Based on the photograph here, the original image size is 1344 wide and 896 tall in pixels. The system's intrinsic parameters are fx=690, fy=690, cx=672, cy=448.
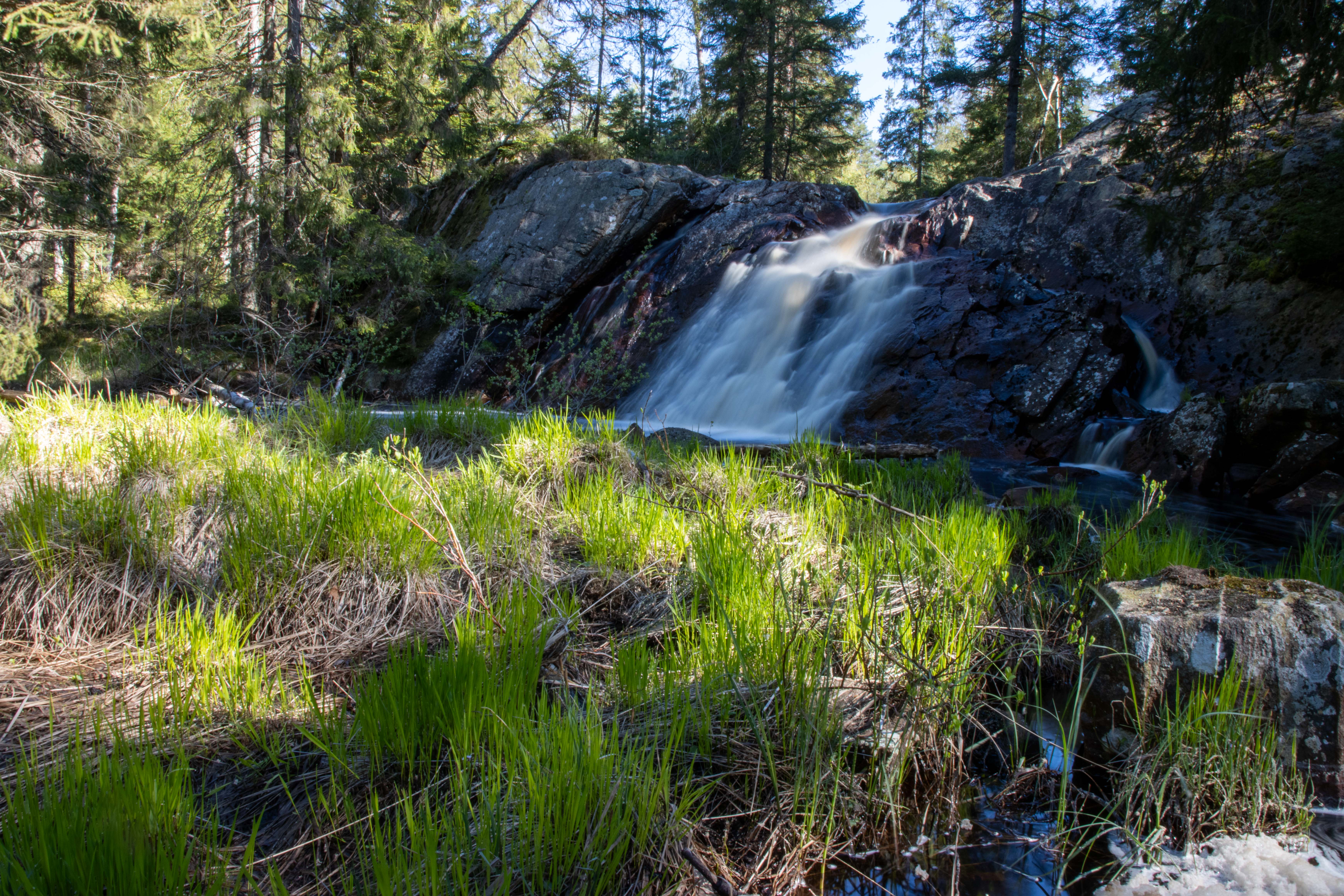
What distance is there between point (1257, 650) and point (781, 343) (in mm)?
8929

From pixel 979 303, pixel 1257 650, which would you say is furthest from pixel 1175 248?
pixel 1257 650

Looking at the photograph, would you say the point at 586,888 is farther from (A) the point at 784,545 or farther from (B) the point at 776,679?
(A) the point at 784,545

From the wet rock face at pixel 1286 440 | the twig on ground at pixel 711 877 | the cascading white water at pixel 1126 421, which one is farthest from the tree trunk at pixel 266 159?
the wet rock face at pixel 1286 440

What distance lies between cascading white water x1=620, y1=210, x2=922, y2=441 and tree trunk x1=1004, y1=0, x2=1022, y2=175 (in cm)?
716

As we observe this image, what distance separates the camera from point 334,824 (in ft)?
5.73

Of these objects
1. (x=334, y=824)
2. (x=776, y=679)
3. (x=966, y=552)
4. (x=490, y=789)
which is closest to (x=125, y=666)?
(x=334, y=824)

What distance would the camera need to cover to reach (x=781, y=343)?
35.5ft

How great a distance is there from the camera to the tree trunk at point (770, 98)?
22.4m

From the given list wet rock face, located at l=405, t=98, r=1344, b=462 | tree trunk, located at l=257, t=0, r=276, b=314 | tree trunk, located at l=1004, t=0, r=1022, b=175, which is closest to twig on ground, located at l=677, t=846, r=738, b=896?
wet rock face, located at l=405, t=98, r=1344, b=462

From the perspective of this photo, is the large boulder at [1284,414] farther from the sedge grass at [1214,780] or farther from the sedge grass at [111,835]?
the sedge grass at [111,835]

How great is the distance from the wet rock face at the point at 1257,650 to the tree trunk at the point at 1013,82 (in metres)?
16.8

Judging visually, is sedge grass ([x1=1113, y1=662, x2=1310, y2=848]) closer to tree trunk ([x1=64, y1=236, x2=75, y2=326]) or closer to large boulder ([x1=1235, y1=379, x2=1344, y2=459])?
large boulder ([x1=1235, y1=379, x2=1344, y2=459])

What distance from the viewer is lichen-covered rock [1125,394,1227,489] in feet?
22.2

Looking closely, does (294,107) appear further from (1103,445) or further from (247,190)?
(1103,445)
